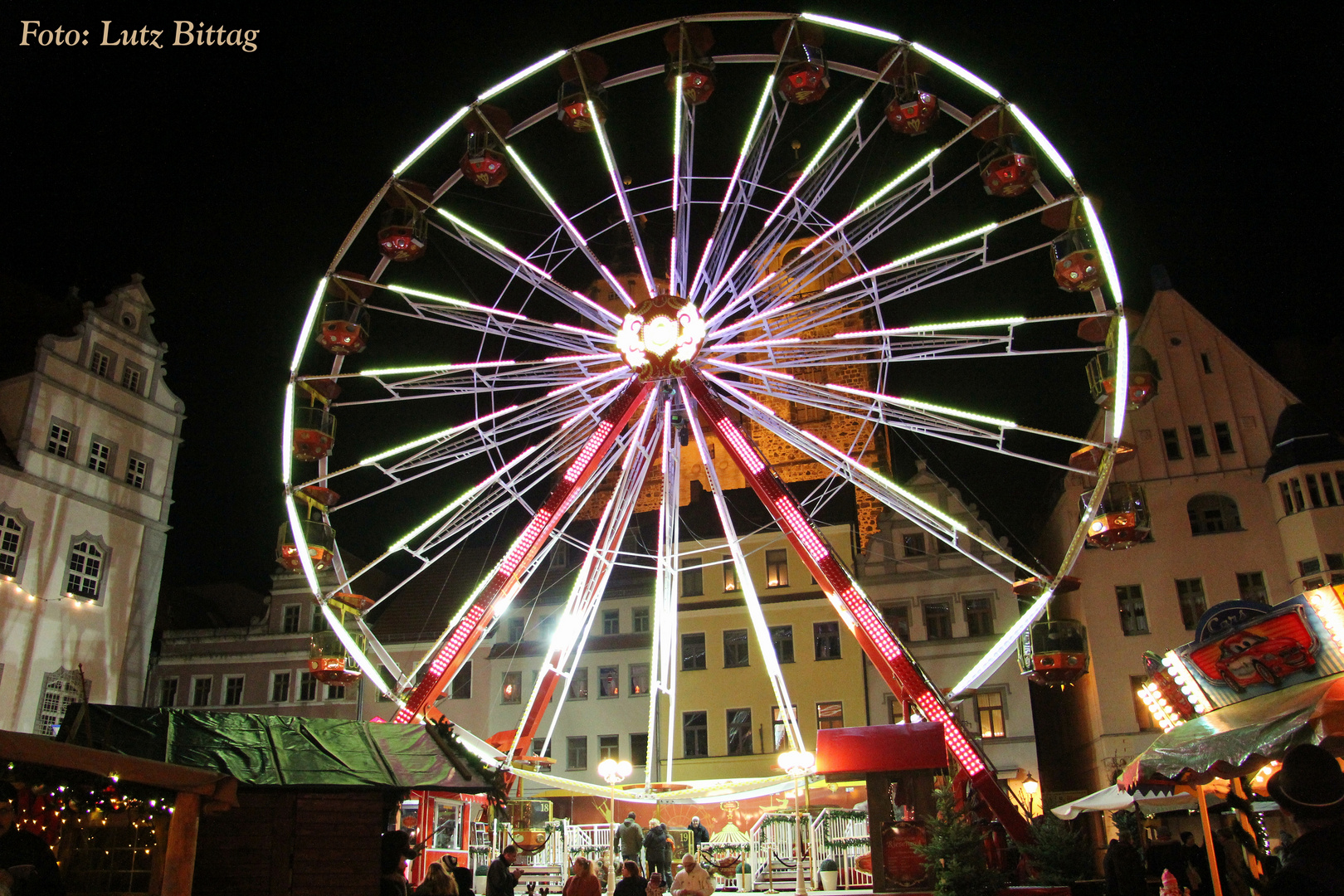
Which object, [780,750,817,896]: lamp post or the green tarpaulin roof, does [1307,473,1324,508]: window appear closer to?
[780,750,817,896]: lamp post

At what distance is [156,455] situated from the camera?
38.0 metres

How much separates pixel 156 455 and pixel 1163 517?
35.5 meters

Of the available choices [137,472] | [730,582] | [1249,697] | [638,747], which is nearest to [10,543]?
[137,472]

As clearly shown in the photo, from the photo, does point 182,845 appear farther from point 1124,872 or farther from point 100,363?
point 100,363

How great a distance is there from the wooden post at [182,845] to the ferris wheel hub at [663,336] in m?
11.6

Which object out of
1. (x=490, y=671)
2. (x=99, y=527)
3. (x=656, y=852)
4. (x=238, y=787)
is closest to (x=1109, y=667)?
(x=656, y=852)

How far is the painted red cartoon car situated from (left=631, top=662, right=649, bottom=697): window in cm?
2770

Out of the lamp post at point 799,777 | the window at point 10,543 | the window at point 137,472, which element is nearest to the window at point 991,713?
the lamp post at point 799,777

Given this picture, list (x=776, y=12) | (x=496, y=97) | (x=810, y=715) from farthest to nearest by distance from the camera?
(x=810, y=715) → (x=496, y=97) → (x=776, y=12)

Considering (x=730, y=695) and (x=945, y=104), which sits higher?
(x=945, y=104)

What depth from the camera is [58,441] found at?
34.4 meters

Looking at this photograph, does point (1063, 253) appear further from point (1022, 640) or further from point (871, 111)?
point (1022, 640)

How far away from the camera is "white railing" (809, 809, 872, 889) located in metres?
22.3

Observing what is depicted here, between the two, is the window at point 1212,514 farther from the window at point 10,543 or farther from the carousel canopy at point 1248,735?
the window at point 10,543
